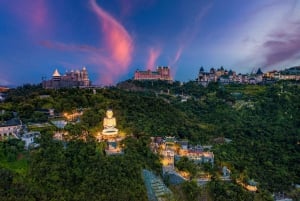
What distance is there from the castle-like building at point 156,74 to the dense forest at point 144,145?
631 inches

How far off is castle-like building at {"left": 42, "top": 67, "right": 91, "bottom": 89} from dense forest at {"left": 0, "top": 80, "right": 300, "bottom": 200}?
11.4 feet

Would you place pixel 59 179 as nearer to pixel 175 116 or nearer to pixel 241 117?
pixel 175 116

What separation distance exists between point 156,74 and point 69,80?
25358mm

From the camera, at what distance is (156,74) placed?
76.5 metres

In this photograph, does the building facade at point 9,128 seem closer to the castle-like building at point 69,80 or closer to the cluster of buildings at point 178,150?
the cluster of buildings at point 178,150

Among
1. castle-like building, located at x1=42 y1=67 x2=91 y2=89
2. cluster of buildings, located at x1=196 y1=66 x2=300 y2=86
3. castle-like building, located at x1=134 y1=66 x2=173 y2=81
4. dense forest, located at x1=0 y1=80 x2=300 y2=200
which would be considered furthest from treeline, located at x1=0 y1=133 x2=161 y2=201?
cluster of buildings, located at x1=196 y1=66 x2=300 y2=86

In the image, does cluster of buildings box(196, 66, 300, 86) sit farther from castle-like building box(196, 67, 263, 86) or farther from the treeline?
the treeline

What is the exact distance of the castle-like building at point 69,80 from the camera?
176 feet

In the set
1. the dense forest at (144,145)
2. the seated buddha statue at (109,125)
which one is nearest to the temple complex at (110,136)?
the seated buddha statue at (109,125)

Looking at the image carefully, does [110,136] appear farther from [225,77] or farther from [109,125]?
[225,77]

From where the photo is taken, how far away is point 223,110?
49.0 m

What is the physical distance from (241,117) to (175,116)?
43.5 feet

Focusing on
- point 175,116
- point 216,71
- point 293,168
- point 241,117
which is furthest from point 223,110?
point 216,71

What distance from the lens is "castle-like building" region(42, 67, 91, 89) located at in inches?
2114
